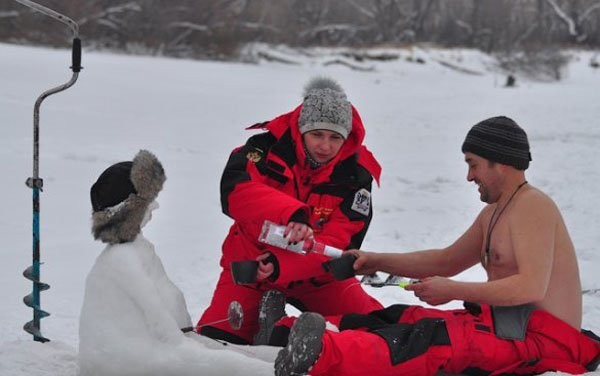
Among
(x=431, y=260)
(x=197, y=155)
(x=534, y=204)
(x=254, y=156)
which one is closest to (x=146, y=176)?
(x=254, y=156)

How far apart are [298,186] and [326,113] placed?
32 cm

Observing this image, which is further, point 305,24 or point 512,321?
point 305,24

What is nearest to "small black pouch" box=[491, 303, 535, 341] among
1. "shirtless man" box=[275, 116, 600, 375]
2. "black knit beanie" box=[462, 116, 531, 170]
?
"shirtless man" box=[275, 116, 600, 375]

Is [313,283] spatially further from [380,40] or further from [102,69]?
[380,40]

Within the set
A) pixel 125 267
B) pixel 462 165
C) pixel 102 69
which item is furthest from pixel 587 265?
pixel 102 69

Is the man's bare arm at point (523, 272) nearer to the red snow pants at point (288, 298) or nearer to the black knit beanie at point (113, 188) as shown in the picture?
the red snow pants at point (288, 298)

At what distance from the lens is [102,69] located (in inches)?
650

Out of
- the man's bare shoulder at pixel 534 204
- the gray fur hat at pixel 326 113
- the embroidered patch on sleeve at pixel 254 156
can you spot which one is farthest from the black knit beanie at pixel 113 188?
the man's bare shoulder at pixel 534 204

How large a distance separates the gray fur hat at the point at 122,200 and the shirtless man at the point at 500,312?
74 centimetres

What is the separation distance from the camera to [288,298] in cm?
355

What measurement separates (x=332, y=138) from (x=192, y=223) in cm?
366

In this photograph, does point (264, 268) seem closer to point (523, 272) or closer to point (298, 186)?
point (298, 186)

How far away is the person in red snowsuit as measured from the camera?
330 centimetres

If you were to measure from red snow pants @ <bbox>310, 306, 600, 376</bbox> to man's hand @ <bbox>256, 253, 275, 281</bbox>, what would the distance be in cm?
52
